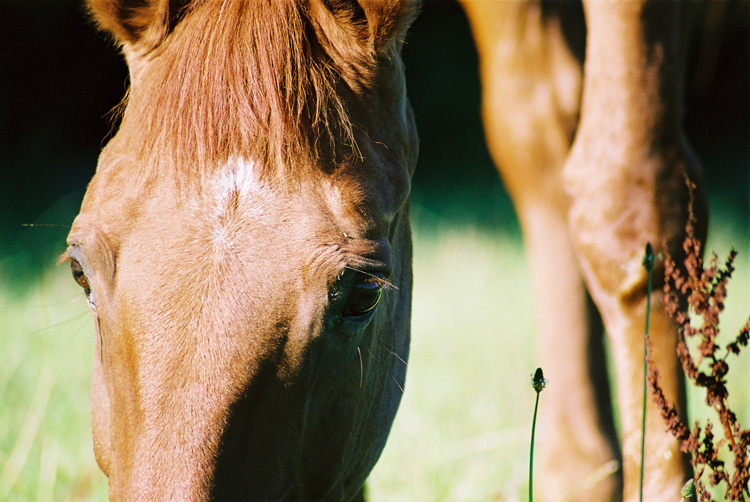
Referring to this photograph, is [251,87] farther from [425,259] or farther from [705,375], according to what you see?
[425,259]

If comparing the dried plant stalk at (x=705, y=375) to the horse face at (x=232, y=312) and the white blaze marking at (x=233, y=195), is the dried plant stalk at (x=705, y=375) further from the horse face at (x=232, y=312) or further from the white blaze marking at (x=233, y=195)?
the white blaze marking at (x=233, y=195)

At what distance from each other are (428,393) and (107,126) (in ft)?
8.22

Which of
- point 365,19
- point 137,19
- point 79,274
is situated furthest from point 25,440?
point 365,19

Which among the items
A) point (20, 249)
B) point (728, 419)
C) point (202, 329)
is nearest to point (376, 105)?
point (202, 329)

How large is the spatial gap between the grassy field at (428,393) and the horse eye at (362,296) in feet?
1.80

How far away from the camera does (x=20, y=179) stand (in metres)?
5.45

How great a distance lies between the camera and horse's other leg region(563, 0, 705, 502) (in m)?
1.45

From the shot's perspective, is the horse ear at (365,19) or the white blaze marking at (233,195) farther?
the horse ear at (365,19)

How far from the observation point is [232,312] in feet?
3.58

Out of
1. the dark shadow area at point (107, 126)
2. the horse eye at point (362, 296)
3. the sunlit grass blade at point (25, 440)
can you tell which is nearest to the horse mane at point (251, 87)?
the horse eye at point (362, 296)

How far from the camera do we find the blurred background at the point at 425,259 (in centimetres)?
255

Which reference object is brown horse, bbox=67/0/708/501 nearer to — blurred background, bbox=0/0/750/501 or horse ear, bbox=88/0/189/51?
horse ear, bbox=88/0/189/51

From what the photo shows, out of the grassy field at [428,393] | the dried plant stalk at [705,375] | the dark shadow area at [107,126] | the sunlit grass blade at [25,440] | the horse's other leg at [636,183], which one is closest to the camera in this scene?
the dried plant stalk at [705,375]

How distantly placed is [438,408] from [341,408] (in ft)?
6.37
